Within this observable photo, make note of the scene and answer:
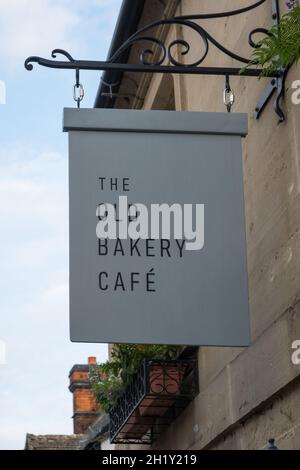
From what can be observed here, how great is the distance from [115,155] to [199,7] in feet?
13.8

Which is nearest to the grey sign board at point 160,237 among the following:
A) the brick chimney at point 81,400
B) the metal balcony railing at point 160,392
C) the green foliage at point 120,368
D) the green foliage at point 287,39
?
the green foliage at point 287,39

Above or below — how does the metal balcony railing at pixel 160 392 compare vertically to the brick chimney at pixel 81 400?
below

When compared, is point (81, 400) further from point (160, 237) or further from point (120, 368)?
point (160, 237)

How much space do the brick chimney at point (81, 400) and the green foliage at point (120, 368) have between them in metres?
15.6

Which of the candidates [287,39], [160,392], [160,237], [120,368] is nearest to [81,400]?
[120,368]

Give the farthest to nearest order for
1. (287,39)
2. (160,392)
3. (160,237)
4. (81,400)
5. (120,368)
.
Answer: (81,400) → (120,368) → (160,392) → (160,237) → (287,39)

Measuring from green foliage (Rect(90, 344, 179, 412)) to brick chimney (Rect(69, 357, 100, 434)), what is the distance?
15565mm

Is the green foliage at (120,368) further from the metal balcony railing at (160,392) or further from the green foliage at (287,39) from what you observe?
the green foliage at (287,39)

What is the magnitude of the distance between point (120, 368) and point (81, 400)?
17.0m

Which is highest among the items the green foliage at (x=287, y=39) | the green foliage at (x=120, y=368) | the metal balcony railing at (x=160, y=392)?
the green foliage at (x=287, y=39)

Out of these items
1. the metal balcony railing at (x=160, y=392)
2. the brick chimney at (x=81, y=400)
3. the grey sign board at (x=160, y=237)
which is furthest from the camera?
the brick chimney at (x=81, y=400)

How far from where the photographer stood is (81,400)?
29453 mm

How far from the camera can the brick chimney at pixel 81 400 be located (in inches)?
1160
